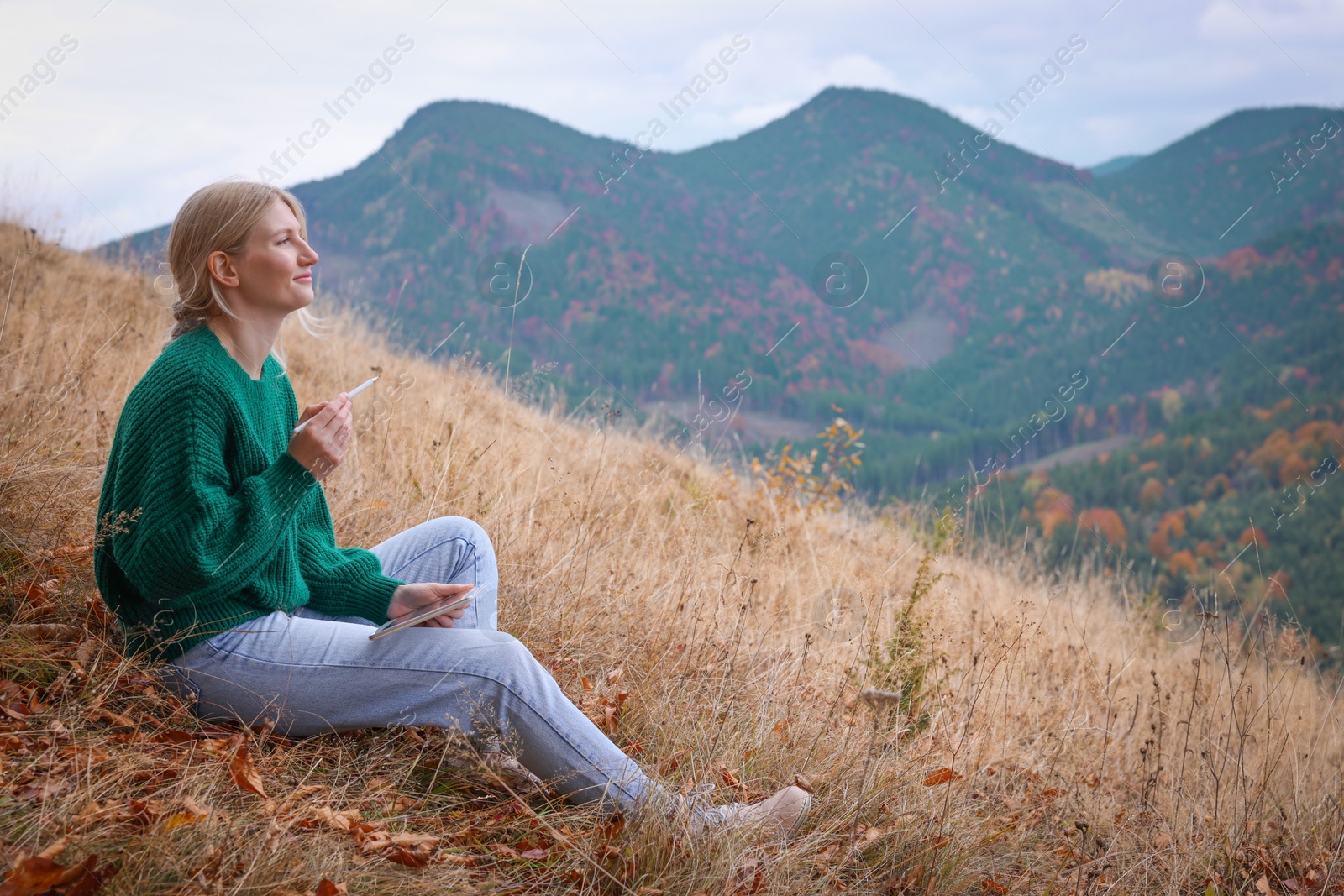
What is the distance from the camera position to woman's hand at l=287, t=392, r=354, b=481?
1848 mm

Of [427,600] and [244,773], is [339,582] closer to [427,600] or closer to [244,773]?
[427,600]

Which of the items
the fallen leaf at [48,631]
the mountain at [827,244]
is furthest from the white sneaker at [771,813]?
the mountain at [827,244]

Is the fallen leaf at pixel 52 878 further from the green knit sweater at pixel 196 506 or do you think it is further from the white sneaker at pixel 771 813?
the white sneaker at pixel 771 813

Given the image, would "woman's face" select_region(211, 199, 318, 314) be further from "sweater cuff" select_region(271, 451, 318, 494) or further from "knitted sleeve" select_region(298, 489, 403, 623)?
"knitted sleeve" select_region(298, 489, 403, 623)

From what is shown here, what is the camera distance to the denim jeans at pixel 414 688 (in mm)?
1876

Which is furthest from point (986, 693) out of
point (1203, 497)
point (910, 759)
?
point (1203, 497)

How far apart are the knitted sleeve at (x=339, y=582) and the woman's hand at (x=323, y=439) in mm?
314

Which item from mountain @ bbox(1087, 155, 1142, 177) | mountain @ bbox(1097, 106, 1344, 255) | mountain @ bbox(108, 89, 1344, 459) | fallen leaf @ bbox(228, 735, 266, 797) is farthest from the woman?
mountain @ bbox(1087, 155, 1142, 177)

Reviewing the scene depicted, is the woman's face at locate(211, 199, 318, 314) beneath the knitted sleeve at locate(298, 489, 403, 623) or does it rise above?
above

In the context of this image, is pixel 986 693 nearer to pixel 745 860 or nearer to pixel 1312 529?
pixel 745 860

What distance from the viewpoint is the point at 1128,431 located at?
86.1m

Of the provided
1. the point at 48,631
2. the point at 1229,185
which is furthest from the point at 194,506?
the point at 1229,185

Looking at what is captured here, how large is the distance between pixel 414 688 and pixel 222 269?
3.42ft

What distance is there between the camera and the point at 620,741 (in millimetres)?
2434
